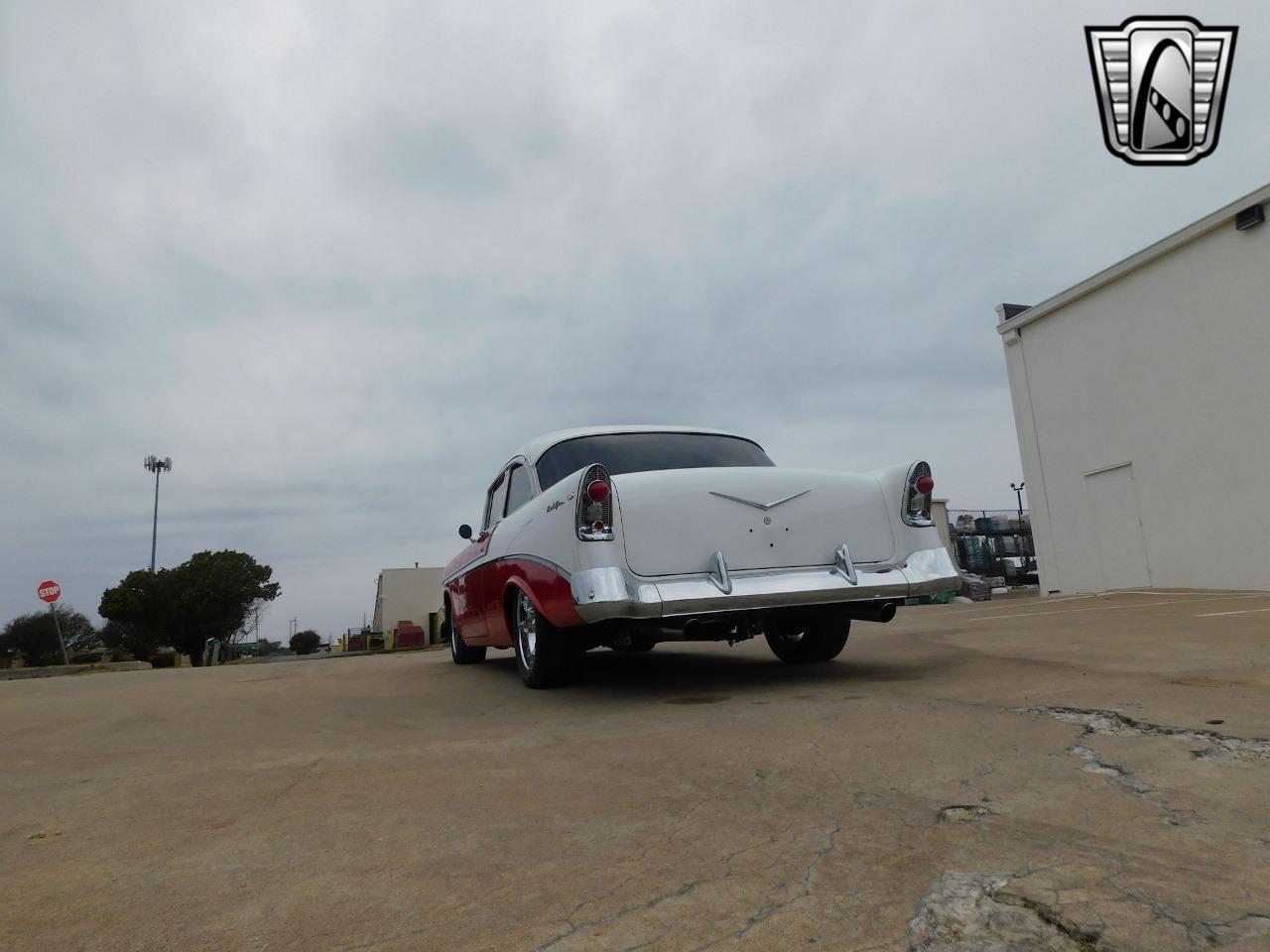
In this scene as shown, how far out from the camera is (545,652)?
477cm

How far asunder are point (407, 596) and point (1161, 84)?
37.7 meters

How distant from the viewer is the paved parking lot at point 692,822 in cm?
152

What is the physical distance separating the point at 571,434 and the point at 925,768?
325 centimetres

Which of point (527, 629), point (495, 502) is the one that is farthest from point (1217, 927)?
point (495, 502)

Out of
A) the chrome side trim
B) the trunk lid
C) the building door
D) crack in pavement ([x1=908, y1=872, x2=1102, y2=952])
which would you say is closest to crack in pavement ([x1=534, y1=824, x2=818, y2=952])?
crack in pavement ([x1=908, y1=872, x2=1102, y2=952])

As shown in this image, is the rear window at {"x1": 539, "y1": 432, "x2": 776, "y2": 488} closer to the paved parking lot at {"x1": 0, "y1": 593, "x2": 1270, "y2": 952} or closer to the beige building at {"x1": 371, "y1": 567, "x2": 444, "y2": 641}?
the paved parking lot at {"x1": 0, "y1": 593, "x2": 1270, "y2": 952}

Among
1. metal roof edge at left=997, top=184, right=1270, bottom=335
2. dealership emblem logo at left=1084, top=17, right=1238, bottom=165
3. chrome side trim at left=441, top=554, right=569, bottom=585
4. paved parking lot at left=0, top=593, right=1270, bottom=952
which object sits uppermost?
metal roof edge at left=997, top=184, right=1270, bottom=335

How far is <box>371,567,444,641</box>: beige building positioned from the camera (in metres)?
38.8

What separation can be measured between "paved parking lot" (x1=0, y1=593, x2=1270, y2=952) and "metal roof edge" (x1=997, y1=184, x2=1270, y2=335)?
10.1m

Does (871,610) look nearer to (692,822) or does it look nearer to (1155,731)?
(1155,731)

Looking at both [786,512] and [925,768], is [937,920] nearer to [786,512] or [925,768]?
[925,768]

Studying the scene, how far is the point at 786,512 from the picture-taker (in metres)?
4.33

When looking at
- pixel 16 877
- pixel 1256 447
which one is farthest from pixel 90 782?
pixel 1256 447

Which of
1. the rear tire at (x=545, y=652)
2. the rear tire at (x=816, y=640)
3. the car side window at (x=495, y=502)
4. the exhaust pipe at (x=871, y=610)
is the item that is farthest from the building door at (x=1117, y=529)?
the rear tire at (x=545, y=652)
